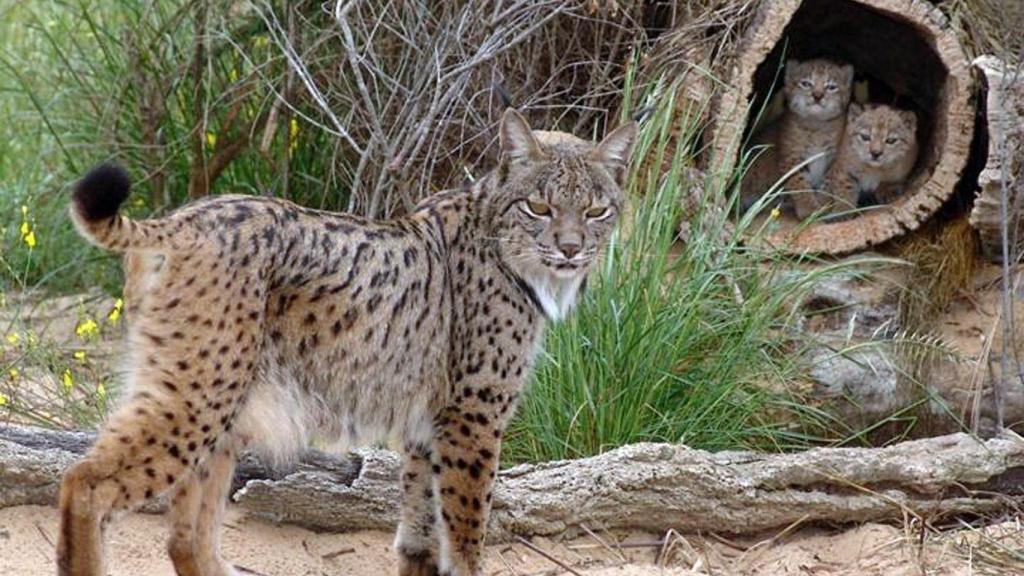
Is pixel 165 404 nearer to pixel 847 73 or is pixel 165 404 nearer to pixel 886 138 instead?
pixel 886 138

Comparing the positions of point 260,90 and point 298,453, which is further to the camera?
point 260,90

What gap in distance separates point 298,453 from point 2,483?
2.87ft

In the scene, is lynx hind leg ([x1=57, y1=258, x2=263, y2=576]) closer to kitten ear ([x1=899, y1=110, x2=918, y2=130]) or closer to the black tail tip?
the black tail tip

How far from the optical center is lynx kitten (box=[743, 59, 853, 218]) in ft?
28.7

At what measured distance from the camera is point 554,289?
5.22 m

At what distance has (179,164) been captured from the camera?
26.3 ft

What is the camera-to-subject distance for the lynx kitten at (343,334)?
4301mm

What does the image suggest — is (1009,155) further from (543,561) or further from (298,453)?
(298,453)

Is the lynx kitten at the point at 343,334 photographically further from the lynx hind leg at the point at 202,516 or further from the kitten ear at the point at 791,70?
the kitten ear at the point at 791,70

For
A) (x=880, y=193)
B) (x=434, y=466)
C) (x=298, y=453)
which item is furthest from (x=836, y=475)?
(x=880, y=193)

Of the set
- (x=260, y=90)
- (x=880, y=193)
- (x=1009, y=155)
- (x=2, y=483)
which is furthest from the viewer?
(x=880, y=193)

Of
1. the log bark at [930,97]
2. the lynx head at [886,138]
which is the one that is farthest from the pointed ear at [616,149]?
the lynx head at [886,138]

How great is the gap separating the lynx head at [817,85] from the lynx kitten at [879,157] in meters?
0.18

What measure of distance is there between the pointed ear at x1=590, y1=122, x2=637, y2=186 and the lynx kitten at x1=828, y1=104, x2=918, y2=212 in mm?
3293
